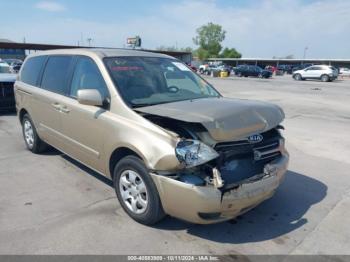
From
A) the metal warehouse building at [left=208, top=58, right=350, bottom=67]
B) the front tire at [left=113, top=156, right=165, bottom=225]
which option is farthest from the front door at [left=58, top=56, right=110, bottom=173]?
the metal warehouse building at [left=208, top=58, right=350, bottom=67]

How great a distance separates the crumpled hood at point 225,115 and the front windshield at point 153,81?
309 millimetres

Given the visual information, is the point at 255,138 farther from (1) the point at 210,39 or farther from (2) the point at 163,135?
(1) the point at 210,39

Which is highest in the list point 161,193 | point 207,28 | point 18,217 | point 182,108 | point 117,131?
point 207,28

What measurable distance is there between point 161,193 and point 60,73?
8.88ft

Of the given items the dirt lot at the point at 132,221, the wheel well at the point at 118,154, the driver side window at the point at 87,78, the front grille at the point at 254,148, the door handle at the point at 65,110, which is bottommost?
the dirt lot at the point at 132,221

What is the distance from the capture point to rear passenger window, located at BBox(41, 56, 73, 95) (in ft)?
14.8

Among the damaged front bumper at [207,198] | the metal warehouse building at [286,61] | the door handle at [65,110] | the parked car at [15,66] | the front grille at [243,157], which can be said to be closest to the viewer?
the damaged front bumper at [207,198]

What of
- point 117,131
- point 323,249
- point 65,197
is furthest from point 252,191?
point 65,197

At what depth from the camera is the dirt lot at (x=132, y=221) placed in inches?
120

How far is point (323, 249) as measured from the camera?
3047 mm

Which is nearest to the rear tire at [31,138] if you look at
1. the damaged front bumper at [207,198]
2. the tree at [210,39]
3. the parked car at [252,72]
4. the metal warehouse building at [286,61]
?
the damaged front bumper at [207,198]

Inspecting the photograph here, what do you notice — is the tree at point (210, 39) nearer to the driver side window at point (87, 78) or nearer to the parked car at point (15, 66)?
the parked car at point (15, 66)

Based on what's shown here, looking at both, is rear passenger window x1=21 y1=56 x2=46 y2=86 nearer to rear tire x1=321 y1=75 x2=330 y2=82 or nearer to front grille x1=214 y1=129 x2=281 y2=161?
front grille x1=214 y1=129 x2=281 y2=161

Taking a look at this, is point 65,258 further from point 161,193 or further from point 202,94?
point 202,94
